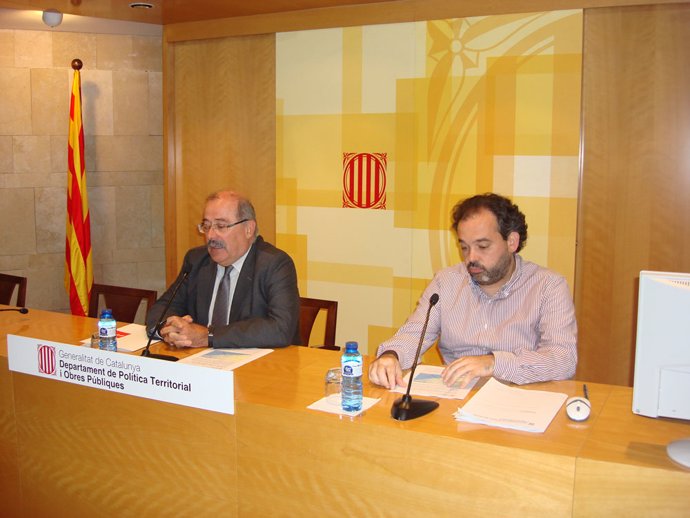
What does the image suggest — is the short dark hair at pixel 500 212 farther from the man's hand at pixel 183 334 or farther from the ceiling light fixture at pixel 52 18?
the ceiling light fixture at pixel 52 18

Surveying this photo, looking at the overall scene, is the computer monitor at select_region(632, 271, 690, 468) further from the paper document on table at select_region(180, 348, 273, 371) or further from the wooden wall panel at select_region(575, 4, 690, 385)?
the wooden wall panel at select_region(575, 4, 690, 385)

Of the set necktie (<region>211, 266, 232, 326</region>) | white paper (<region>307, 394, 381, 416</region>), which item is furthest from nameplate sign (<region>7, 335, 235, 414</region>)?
necktie (<region>211, 266, 232, 326</region>)

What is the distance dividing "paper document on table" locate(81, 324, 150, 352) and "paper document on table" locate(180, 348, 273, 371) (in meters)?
0.31

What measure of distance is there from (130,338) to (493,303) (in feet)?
4.99

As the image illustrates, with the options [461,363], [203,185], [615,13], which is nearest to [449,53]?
[615,13]

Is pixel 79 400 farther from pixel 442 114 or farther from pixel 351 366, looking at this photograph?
pixel 442 114

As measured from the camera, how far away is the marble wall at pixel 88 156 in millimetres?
5570

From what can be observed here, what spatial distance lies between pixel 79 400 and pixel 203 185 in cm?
314

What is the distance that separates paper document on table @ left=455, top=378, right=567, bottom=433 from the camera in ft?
6.75

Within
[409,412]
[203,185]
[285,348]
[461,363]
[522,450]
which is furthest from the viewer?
[203,185]

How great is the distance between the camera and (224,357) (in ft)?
9.37

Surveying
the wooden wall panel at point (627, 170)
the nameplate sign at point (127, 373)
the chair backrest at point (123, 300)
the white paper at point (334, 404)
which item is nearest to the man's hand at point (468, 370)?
the white paper at point (334, 404)

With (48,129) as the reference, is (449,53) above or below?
above

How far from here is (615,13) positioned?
4.14 m
